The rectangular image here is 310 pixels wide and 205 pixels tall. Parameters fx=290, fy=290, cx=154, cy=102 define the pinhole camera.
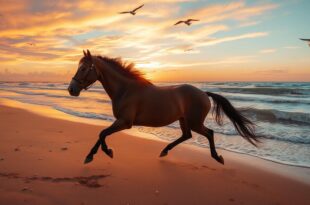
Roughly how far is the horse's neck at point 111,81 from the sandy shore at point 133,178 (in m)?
1.18

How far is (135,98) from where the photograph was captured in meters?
4.83

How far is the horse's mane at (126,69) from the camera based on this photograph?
515cm

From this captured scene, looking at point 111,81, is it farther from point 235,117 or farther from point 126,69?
point 235,117

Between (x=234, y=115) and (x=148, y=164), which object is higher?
(x=234, y=115)

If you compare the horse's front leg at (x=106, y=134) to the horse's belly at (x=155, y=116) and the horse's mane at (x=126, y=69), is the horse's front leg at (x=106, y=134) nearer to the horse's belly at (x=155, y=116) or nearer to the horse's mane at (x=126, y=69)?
the horse's belly at (x=155, y=116)

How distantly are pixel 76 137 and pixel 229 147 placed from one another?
3.65 m

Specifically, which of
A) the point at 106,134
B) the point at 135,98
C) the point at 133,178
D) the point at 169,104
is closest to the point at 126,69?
the point at 135,98

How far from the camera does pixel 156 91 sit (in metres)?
5.07

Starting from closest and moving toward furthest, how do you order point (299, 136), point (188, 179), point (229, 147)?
1. point (188, 179)
2. point (229, 147)
3. point (299, 136)

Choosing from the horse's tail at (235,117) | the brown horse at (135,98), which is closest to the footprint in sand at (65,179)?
the brown horse at (135,98)

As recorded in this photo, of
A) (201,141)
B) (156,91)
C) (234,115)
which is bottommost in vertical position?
(201,141)

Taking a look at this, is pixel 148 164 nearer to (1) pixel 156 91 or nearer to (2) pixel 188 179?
(2) pixel 188 179

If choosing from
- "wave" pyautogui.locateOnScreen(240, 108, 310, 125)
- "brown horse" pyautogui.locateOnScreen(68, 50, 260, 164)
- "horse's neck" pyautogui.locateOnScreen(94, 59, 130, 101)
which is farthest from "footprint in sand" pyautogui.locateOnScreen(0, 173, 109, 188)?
"wave" pyautogui.locateOnScreen(240, 108, 310, 125)

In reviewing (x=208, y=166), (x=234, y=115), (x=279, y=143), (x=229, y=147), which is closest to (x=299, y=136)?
(x=279, y=143)
